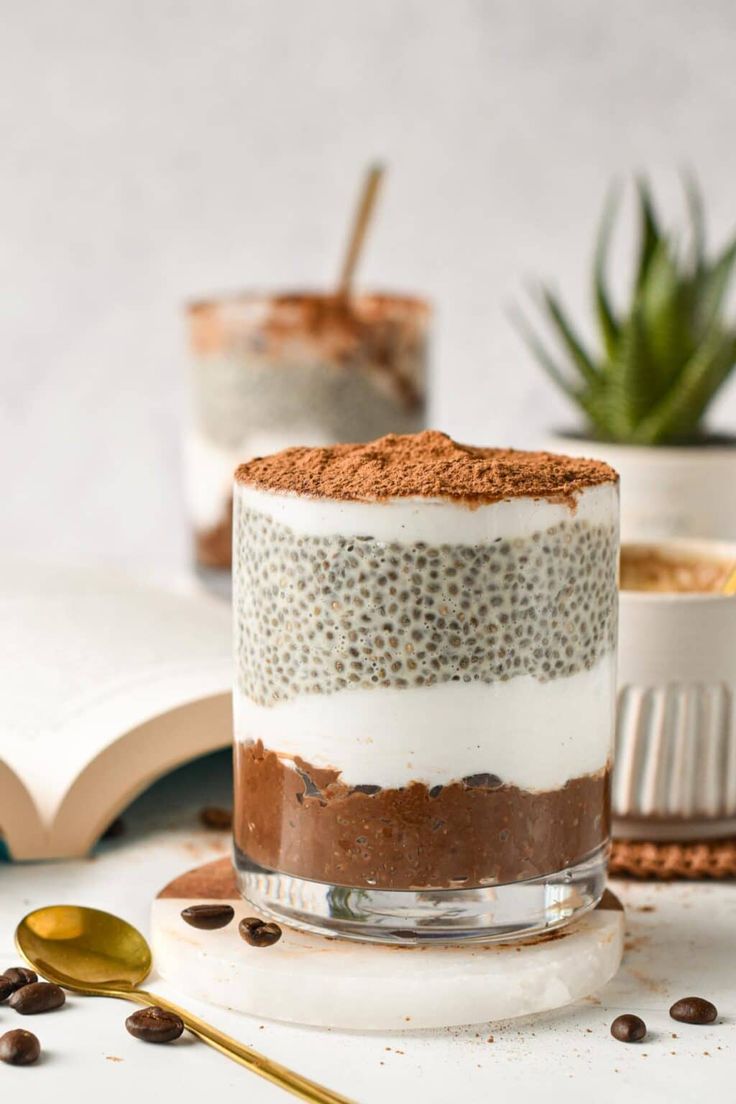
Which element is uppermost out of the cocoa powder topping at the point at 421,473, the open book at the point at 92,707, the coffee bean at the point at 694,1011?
the cocoa powder topping at the point at 421,473

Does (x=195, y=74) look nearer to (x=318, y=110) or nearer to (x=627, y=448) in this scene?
(x=318, y=110)

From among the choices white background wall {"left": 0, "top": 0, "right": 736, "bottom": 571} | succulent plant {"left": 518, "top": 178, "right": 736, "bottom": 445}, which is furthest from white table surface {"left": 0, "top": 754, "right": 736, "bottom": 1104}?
white background wall {"left": 0, "top": 0, "right": 736, "bottom": 571}

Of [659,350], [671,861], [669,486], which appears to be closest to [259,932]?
[671,861]

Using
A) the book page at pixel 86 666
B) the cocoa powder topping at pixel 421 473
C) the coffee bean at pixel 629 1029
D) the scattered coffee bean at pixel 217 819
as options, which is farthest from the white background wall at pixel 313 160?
the coffee bean at pixel 629 1029

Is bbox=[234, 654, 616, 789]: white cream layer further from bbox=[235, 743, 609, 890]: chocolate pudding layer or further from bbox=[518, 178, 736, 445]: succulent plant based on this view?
bbox=[518, 178, 736, 445]: succulent plant

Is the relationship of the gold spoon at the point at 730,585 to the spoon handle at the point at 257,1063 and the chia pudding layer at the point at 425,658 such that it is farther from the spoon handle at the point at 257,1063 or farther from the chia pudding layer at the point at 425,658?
the spoon handle at the point at 257,1063

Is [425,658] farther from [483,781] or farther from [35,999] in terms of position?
[35,999]

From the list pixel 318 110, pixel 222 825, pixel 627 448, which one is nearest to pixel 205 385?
pixel 627 448
